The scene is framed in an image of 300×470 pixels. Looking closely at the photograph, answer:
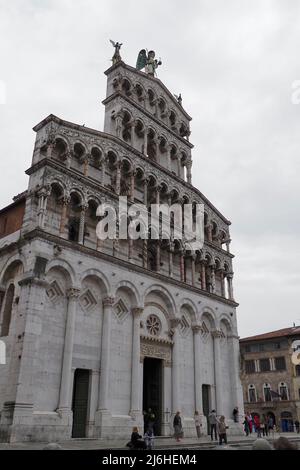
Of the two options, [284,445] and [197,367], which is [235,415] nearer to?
[197,367]

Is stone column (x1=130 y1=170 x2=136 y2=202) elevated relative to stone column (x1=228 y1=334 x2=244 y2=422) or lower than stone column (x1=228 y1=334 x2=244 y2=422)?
elevated

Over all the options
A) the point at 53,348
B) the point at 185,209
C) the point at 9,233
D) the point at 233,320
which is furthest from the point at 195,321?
the point at 9,233

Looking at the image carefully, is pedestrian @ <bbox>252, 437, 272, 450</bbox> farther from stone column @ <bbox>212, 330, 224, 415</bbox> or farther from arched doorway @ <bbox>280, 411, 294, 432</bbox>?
arched doorway @ <bbox>280, 411, 294, 432</bbox>

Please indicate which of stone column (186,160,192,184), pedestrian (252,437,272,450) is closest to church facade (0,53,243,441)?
stone column (186,160,192,184)

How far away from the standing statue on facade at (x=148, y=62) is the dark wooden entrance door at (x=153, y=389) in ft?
71.8

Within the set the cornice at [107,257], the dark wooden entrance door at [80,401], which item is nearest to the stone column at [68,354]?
A: the dark wooden entrance door at [80,401]

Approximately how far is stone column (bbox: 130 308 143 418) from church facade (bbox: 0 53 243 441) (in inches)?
2.1

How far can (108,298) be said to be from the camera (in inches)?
834

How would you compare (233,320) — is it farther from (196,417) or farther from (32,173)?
(32,173)

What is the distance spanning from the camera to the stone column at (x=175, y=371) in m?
23.5

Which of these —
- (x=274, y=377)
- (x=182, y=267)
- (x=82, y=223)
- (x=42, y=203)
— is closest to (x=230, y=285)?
(x=182, y=267)

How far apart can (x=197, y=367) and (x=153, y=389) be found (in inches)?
131

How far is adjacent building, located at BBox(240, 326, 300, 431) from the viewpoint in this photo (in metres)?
48.1
